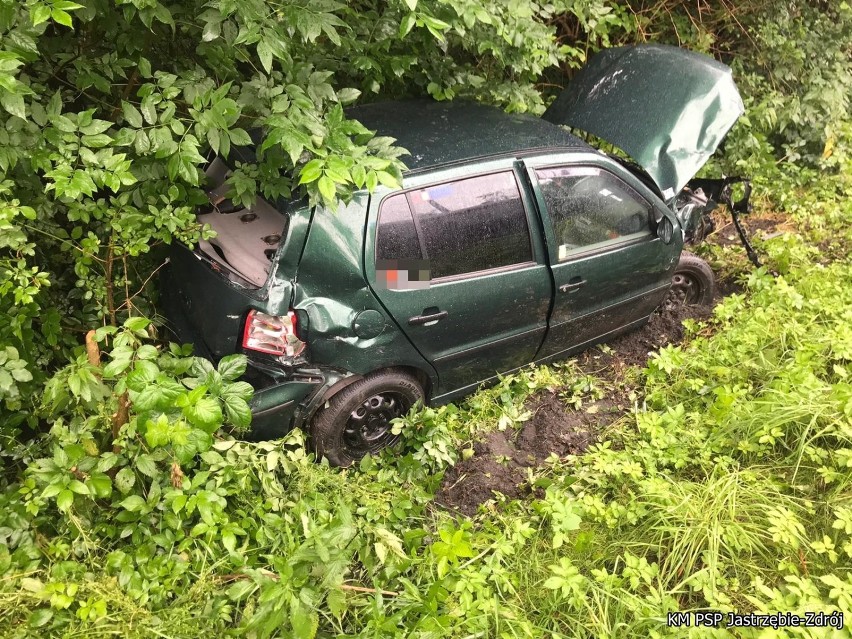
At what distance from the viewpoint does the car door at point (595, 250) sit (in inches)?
116

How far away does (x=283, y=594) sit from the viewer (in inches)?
79.3

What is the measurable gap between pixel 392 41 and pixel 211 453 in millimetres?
2441

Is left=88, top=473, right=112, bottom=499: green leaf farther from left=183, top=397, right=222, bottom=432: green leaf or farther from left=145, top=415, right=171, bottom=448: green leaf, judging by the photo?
left=183, top=397, right=222, bottom=432: green leaf

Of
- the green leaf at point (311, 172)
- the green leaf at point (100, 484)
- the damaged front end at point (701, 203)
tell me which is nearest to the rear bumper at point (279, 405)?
the green leaf at point (100, 484)

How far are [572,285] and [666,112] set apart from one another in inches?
47.7

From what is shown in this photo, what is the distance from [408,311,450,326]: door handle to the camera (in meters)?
2.66

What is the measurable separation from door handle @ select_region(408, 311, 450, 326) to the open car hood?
5.06 ft

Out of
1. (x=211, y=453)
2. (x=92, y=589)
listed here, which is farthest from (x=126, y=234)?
(x=92, y=589)

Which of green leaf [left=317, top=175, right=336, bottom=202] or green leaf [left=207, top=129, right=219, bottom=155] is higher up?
green leaf [left=207, top=129, right=219, bottom=155]

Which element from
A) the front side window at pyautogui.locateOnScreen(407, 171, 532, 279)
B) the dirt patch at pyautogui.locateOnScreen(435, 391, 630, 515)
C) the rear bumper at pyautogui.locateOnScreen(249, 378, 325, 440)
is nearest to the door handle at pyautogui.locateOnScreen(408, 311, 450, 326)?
the front side window at pyautogui.locateOnScreen(407, 171, 532, 279)

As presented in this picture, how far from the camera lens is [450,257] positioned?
8.84 feet

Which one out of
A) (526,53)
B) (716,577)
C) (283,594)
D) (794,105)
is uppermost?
(526,53)

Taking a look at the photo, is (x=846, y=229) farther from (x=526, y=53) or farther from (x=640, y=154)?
(x=526, y=53)

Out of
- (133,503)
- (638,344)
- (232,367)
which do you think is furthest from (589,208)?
(133,503)
